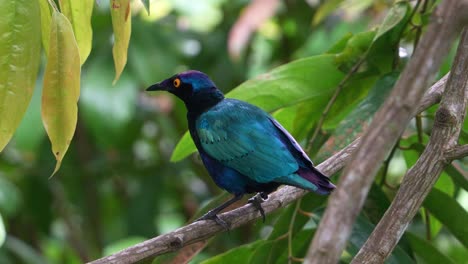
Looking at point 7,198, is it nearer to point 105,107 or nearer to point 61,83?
point 105,107

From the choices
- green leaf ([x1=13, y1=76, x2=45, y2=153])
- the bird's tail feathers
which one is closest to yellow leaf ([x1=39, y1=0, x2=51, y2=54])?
the bird's tail feathers

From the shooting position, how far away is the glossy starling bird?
2.57m

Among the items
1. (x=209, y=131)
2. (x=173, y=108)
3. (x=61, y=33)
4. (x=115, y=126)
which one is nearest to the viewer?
(x=61, y=33)

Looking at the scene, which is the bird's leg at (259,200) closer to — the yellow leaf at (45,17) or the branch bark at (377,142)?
the yellow leaf at (45,17)

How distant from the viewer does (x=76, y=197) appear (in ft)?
17.2

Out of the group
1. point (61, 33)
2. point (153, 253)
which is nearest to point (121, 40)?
point (61, 33)

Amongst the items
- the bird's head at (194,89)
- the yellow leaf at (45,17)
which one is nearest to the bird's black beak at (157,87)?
the bird's head at (194,89)

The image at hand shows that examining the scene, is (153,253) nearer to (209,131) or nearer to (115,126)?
(209,131)

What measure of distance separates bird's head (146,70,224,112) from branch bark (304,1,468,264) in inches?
70.2

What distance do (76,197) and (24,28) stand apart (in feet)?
11.1

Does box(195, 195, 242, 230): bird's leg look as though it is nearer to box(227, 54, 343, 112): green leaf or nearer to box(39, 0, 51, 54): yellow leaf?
box(227, 54, 343, 112): green leaf

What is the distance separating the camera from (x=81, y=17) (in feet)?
7.04

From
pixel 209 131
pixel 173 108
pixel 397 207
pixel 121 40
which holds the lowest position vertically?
pixel 173 108

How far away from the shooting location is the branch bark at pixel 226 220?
202 cm
